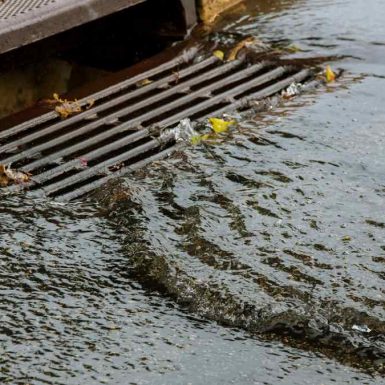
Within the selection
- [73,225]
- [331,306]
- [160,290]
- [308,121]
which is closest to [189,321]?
[160,290]

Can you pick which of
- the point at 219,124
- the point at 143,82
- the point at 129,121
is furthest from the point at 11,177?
the point at 143,82

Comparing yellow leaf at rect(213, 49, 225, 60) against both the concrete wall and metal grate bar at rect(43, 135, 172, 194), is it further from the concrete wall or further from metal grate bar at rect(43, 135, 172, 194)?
metal grate bar at rect(43, 135, 172, 194)

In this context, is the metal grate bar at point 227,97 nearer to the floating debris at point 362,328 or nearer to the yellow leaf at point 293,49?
the yellow leaf at point 293,49

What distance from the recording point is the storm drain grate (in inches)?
155

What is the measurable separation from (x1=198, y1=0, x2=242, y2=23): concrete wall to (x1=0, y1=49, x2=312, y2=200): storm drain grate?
0.44m

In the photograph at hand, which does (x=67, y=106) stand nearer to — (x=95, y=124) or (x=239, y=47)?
(x=95, y=124)

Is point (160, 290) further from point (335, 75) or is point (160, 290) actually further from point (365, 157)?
point (335, 75)

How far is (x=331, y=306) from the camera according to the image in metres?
2.78

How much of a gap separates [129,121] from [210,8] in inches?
56.6

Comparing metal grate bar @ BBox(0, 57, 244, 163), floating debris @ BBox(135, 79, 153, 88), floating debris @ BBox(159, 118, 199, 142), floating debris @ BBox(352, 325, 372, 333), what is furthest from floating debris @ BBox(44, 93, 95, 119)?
floating debris @ BBox(352, 325, 372, 333)

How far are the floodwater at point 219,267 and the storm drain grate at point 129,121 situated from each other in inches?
10.1

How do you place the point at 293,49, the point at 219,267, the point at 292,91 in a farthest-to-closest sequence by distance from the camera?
the point at 293,49
the point at 292,91
the point at 219,267

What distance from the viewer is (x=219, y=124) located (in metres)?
4.16

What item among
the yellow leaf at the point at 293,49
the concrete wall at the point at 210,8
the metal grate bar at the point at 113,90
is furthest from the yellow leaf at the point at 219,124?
the concrete wall at the point at 210,8
